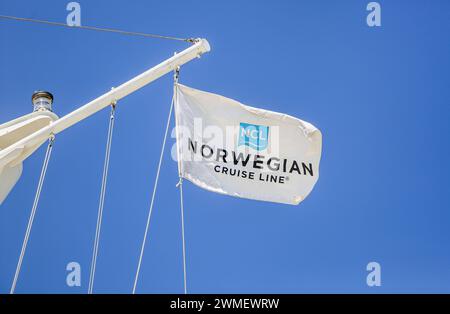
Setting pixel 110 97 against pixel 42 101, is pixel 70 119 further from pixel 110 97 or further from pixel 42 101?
pixel 42 101

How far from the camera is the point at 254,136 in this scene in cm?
1780

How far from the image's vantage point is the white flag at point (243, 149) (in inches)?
667

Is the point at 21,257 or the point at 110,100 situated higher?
the point at 110,100

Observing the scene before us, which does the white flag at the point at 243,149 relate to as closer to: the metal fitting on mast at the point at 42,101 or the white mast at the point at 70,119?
the white mast at the point at 70,119

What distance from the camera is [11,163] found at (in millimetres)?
14414

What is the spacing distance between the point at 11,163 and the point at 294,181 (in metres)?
7.08

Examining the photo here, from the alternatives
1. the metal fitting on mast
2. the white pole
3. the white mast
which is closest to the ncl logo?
the white pole

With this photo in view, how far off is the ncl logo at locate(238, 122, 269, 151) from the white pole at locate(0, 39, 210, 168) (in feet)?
7.99

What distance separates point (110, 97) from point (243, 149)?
4.03 metres

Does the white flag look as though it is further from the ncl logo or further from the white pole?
the white pole

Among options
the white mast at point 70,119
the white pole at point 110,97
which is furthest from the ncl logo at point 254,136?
the white mast at point 70,119
